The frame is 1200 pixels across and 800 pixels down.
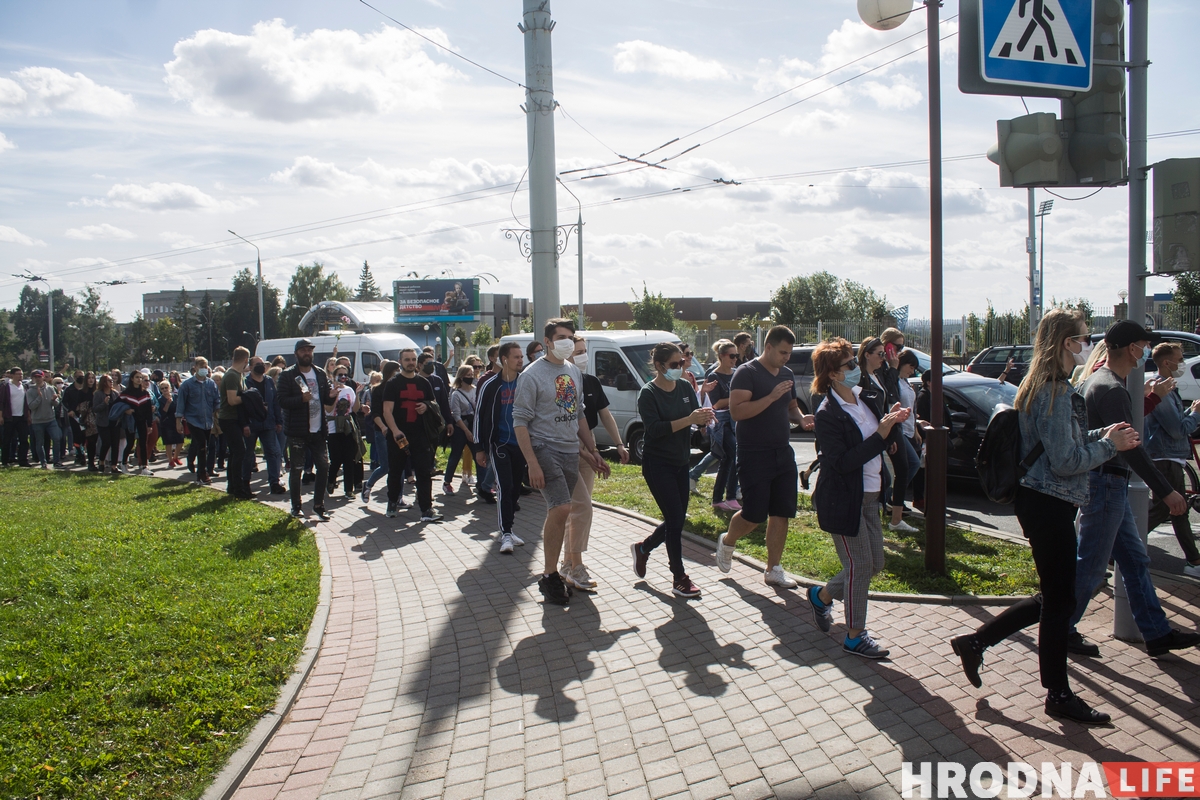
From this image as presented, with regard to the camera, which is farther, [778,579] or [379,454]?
[379,454]

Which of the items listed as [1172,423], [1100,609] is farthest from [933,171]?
[1100,609]

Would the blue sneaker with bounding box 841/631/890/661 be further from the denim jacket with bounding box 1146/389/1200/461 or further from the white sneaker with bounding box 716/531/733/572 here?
the denim jacket with bounding box 1146/389/1200/461

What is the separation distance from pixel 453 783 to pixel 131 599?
3533mm

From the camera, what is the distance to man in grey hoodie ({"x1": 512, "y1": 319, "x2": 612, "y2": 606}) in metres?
5.57

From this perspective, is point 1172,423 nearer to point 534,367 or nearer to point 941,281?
point 941,281

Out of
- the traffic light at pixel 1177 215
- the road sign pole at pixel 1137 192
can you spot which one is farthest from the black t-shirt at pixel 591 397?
the traffic light at pixel 1177 215

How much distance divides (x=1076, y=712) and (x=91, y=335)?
97479 millimetres

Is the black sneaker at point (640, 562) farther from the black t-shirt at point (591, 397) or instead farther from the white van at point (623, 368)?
the white van at point (623, 368)

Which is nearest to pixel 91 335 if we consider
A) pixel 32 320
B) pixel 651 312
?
pixel 32 320

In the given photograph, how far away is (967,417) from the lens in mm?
9391

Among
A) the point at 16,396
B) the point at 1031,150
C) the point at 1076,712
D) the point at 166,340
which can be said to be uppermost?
the point at 166,340

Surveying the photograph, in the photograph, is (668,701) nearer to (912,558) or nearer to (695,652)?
(695,652)

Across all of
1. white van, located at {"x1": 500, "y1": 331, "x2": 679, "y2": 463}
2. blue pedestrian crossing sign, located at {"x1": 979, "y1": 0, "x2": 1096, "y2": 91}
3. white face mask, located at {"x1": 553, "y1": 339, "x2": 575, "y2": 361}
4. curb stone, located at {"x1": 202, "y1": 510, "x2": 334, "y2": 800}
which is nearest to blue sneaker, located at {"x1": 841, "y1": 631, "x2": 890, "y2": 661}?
white face mask, located at {"x1": 553, "y1": 339, "x2": 575, "y2": 361}

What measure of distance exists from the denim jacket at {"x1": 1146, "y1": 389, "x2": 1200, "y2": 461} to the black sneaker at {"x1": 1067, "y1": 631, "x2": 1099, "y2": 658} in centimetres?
215
